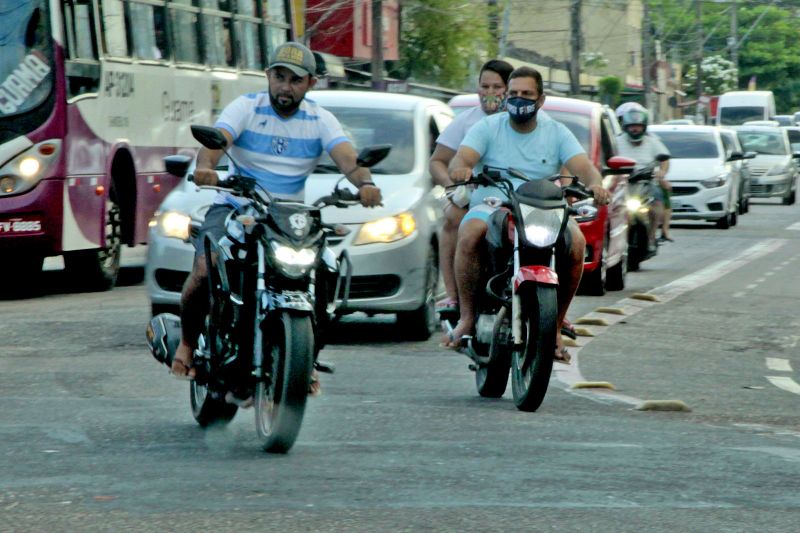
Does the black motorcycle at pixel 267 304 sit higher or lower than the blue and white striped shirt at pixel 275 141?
lower

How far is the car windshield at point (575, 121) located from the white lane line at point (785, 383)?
568 cm

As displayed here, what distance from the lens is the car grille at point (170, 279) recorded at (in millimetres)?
12102

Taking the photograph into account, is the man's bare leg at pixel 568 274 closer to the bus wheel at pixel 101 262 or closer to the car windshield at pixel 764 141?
the bus wheel at pixel 101 262

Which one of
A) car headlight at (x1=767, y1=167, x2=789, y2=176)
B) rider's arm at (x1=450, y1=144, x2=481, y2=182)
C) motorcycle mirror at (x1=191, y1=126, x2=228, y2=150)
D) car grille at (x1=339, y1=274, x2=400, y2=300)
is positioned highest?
motorcycle mirror at (x1=191, y1=126, x2=228, y2=150)

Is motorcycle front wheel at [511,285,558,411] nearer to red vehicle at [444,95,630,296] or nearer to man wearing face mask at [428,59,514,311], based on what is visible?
man wearing face mask at [428,59,514,311]

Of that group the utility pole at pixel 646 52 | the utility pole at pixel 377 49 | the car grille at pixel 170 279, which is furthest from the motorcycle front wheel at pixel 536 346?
the utility pole at pixel 646 52

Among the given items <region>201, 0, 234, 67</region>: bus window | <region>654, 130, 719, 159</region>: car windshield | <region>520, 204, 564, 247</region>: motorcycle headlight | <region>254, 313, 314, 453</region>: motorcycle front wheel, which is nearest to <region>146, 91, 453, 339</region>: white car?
<region>520, 204, 564, 247</region>: motorcycle headlight

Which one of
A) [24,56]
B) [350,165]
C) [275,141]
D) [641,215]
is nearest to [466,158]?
[350,165]

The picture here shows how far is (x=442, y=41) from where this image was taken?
186ft

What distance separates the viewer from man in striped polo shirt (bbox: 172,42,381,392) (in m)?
7.71

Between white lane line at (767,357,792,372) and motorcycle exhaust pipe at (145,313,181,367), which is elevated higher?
motorcycle exhaust pipe at (145,313,181,367)

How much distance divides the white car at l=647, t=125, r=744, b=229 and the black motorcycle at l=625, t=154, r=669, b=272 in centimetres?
1066

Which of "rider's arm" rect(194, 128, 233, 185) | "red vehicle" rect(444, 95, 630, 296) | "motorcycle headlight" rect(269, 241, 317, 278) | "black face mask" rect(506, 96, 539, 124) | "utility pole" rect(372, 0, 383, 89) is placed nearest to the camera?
"motorcycle headlight" rect(269, 241, 317, 278)

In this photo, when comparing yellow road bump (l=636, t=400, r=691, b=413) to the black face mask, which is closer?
yellow road bump (l=636, t=400, r=691, b=413)
